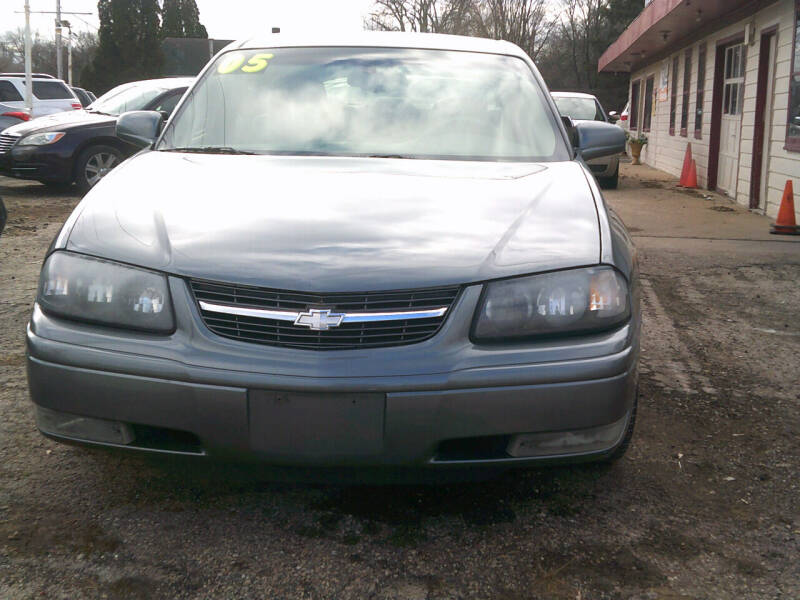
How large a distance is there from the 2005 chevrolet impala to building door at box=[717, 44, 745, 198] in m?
11.5

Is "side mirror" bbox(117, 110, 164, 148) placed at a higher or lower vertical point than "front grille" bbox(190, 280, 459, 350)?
higher

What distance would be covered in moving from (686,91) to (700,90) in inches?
64.6

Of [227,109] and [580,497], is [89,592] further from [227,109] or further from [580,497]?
[227,109]

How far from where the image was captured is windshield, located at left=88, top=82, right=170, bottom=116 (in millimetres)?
11625

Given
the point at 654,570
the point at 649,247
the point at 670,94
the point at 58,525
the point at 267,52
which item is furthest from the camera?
the point at 670,94

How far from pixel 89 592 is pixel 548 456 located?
48.8 inches

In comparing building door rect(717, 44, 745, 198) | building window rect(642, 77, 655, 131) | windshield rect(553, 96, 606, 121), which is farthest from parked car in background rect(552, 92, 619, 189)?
building window rect(642, 77, 655, 131)

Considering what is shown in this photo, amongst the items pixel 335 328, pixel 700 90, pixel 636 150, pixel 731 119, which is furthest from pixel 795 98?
pixel 636 150

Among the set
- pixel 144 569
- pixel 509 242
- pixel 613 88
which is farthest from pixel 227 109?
pixel 613 88

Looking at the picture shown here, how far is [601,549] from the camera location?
8.07 feet

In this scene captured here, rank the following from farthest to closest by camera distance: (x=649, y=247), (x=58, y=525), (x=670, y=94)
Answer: (x=670, y=94)
(x=649, y=247)
(x=58, y=525)

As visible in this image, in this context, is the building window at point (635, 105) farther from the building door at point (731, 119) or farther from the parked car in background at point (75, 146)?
the parked car in background at point (75, 146)

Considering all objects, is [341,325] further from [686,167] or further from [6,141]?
[686,167]

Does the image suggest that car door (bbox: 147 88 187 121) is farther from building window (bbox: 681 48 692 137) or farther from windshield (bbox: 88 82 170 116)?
building window (bbox: 681 48 692 137)
